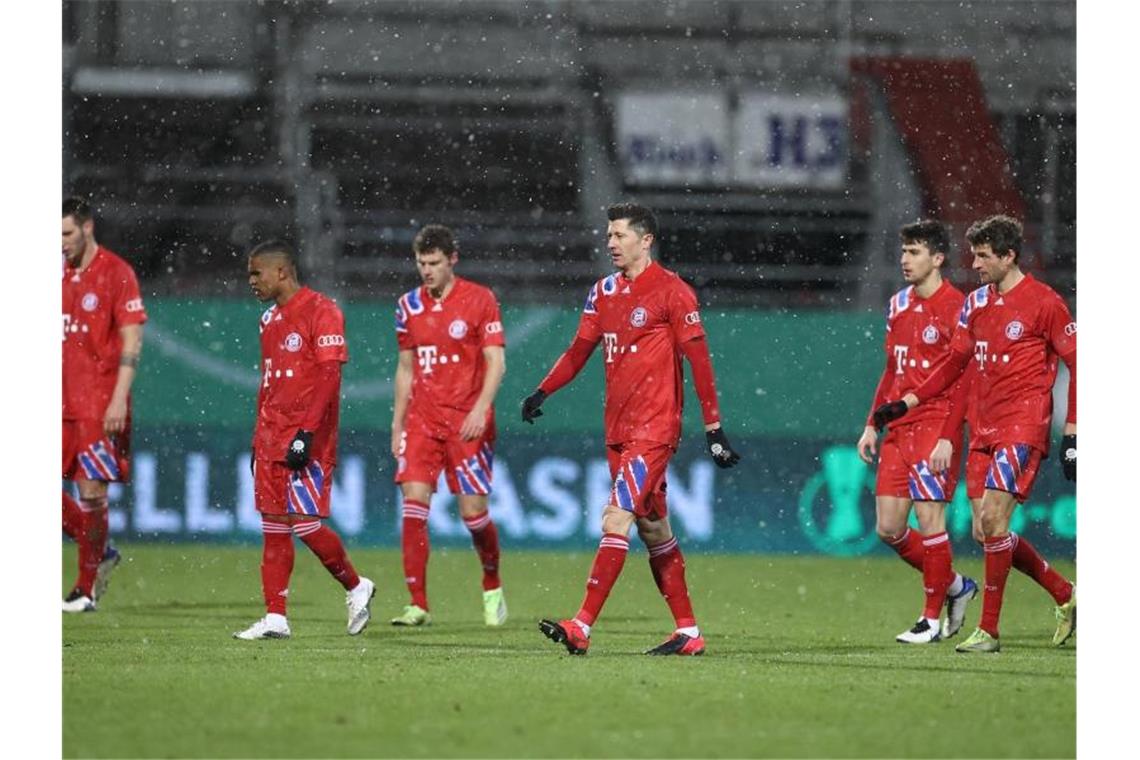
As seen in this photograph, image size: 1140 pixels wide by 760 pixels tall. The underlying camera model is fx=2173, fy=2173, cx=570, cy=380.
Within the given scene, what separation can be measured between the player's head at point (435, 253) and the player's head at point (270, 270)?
3.25ft

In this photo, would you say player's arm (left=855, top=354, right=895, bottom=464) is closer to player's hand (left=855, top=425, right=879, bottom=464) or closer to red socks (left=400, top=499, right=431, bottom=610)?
player's hand (left=855, top=425, right=879, bottom=464)

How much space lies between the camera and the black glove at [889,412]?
883 cm

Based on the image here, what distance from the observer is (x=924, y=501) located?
30.0 ft

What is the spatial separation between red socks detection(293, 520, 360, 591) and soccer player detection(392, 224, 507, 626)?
71 centimetres

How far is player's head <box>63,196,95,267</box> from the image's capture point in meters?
9.84

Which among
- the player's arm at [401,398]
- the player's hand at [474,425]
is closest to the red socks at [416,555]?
the player's arm at [401,398]

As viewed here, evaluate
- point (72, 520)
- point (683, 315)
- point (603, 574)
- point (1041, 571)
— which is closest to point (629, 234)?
point (683, 315)

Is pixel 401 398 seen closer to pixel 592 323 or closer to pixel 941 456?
pixel 592 323

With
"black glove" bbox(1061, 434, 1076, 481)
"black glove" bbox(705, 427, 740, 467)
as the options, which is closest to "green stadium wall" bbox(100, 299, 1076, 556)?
"black glove" bbox(1061, 434, 1076, 481)

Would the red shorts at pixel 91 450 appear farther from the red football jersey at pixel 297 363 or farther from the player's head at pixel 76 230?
the red football jersey at pixel 297 363

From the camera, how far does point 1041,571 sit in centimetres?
891

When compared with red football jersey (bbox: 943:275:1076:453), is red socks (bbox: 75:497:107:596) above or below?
below

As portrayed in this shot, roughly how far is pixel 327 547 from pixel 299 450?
0.53 m
